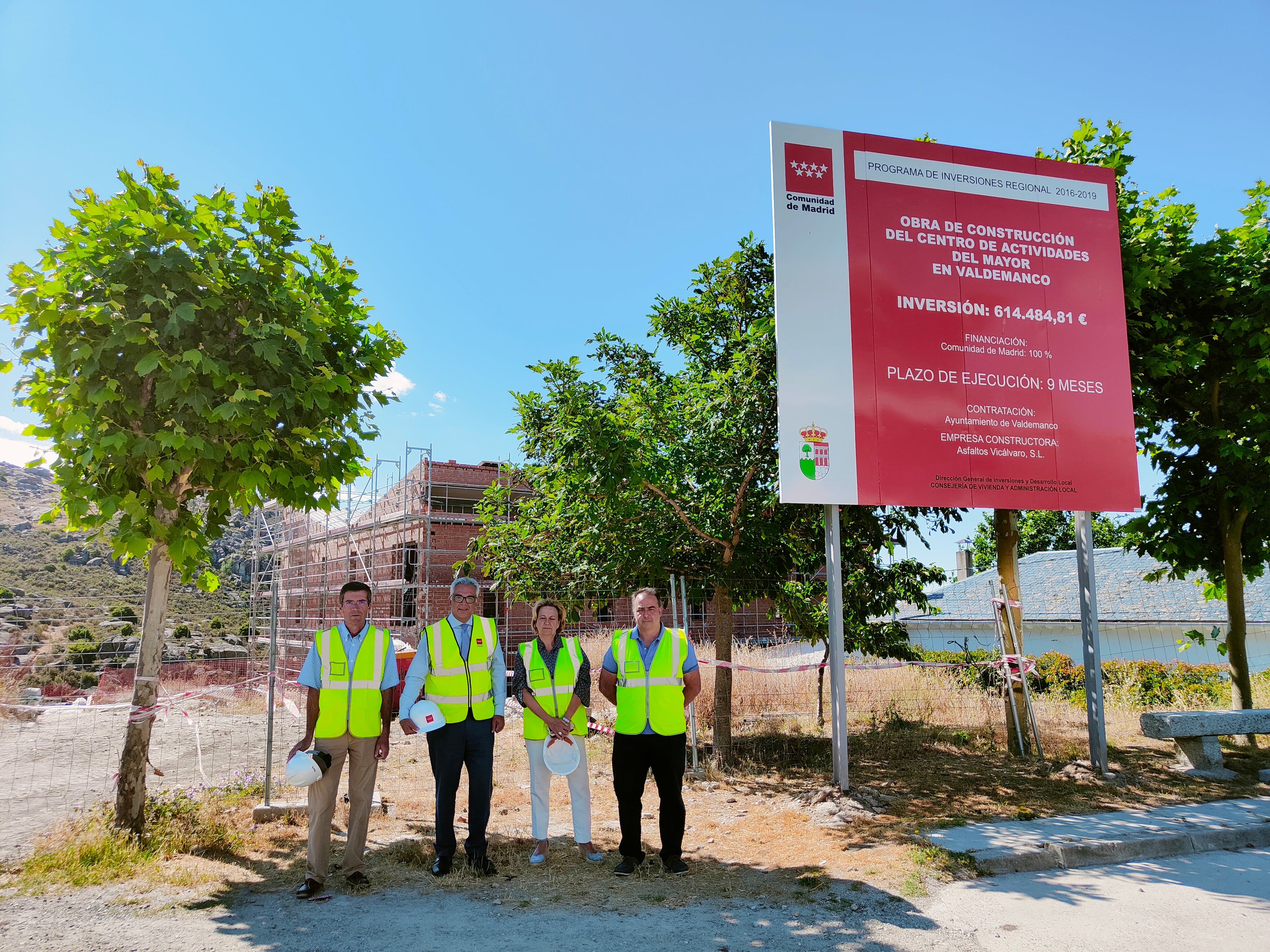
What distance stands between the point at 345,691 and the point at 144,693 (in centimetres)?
227

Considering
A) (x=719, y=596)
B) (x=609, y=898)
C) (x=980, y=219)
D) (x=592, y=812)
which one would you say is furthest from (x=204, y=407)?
(x=980, y=219)

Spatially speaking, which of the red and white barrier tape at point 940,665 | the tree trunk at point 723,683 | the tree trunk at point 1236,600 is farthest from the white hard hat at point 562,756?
the tree trunk at point 1236,600

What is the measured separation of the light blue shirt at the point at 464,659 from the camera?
18.3 ft

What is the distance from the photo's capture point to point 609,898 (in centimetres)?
507

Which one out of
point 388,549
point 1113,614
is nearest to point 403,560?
point 388,549

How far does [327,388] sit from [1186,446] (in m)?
10.8

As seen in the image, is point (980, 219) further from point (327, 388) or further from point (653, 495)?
point (327, 388)

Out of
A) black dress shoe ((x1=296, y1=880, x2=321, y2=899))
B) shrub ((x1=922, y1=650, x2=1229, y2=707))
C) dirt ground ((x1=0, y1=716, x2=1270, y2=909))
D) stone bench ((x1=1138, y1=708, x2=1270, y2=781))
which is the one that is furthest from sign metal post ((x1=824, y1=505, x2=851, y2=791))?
black dress shoe ((x1=296, y1=880, x2=321, y2=899))

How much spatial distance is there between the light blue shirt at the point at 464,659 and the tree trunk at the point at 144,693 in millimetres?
2310

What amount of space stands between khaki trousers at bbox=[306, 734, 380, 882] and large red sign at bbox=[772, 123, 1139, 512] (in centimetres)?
430

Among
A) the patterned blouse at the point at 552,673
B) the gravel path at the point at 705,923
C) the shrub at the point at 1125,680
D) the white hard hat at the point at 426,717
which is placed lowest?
the shrub at the point at 1125,680

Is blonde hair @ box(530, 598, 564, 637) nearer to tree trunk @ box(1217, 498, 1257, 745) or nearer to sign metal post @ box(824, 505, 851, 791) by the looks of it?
sign metal post @ box(824, 505, 851, 791)

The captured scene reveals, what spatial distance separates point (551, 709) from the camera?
19.4 ft

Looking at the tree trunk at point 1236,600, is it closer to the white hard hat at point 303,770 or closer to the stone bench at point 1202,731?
the stone bench at point 1202,731
